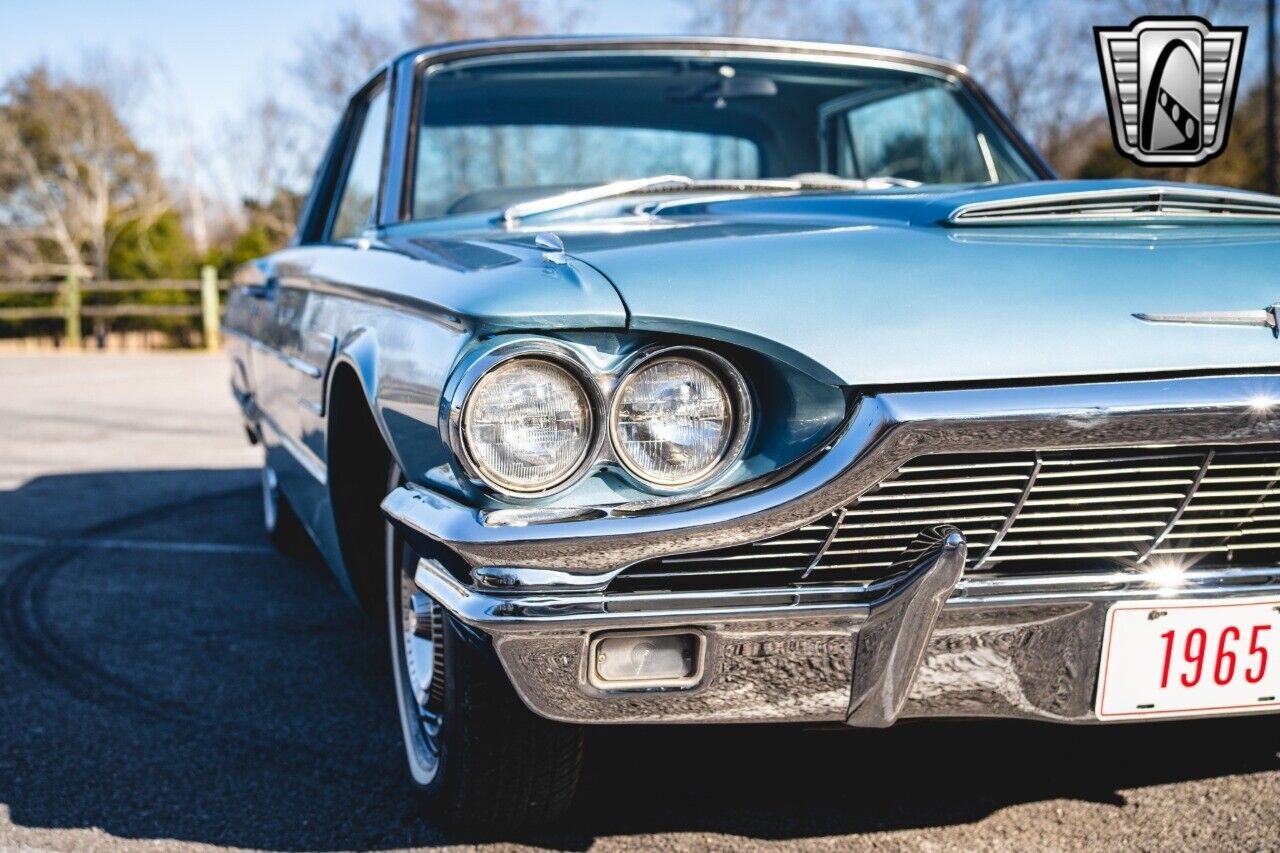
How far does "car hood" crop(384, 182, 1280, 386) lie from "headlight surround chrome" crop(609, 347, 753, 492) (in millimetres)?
57

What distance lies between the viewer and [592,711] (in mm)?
1684

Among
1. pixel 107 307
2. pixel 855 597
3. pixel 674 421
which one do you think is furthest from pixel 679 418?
pixel 107 307

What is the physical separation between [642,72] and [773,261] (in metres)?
1.59

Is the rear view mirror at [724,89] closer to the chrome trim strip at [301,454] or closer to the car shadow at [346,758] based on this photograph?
the chrome trim strip at [301,454]

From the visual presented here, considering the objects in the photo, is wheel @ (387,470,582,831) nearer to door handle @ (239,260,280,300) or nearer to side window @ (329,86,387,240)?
side window @ (329,86,387,240)

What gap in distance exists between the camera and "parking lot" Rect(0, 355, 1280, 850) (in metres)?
2.06

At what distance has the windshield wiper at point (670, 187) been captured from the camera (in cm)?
257

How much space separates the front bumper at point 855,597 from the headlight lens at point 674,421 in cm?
7

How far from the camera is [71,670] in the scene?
3.06 metres

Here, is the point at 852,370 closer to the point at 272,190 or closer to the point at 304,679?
the point at 304,679

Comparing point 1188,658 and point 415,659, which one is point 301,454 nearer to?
point 415,659

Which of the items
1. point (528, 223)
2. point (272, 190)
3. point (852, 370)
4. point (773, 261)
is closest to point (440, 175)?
point (528, 223)

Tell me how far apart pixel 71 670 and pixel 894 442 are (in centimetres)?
228

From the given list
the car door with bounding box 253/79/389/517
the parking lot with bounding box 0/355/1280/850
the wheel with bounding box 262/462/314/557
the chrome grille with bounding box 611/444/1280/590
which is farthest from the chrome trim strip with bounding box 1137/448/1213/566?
the wheel with bounding box 262/462/314/557
